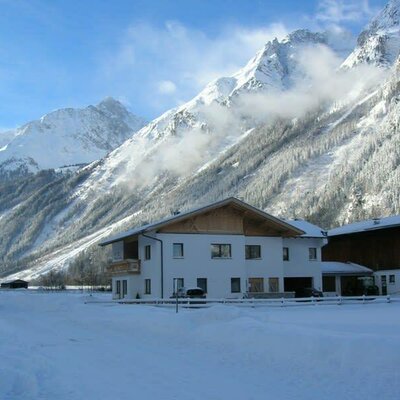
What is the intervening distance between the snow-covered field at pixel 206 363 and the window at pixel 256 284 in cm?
2527

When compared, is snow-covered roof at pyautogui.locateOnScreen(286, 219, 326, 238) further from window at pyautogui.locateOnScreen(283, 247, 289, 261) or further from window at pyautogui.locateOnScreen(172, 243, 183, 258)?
window at pyautogui.locateOnScreen(172, 243, 183, 258)

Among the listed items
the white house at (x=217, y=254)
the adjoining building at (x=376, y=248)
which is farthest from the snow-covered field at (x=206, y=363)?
the adjoining building at (x=376, y=248)

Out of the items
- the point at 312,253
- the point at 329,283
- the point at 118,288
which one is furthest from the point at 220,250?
the point at 329,283

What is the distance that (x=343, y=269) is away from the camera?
5531 centimetres

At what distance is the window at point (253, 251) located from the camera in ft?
161

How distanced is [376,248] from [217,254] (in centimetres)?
1595

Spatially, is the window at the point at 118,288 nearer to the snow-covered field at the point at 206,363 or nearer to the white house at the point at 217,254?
the white house at the point at 217,254

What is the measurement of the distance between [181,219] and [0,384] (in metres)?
33.7

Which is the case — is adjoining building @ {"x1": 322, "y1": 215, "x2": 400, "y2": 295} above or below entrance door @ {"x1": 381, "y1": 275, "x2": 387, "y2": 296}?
above

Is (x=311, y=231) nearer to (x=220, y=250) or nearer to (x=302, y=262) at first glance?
(x=302, y=262)

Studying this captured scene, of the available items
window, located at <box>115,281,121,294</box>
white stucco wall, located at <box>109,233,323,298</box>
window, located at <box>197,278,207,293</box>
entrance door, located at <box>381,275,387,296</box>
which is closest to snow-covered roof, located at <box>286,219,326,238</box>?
white stucco wall, located at <box>109,233,323,298</box>

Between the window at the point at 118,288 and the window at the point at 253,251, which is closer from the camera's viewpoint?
the window at the point at 253,251

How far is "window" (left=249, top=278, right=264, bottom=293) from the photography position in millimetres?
48875

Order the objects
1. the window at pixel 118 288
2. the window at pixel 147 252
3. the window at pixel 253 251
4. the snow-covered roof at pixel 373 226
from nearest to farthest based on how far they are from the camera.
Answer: the window at pixel 147 252
the window at pixel 253 251
the snow-covered roof at pixel 373 226
the window at pixel 118 288
